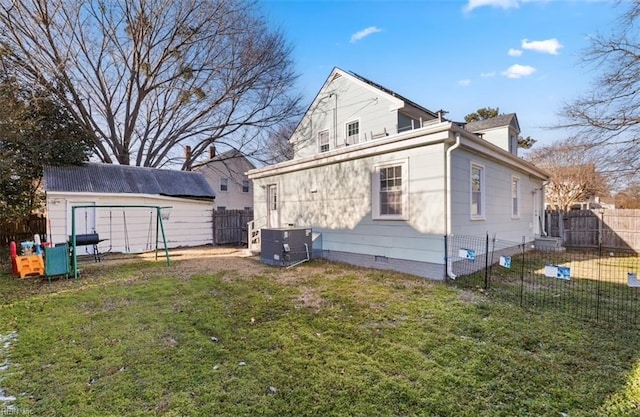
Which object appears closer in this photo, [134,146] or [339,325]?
[339,325]

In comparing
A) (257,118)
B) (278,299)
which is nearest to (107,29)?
(257,118)

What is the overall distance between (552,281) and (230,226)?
13.0 m

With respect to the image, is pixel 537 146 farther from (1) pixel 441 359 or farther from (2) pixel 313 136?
(1) pixel 441 359

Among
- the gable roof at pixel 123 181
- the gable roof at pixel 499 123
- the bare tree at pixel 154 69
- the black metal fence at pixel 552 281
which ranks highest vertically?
the bare tree at pixel 154 69

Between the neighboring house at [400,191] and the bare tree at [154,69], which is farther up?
the bare tree at [154,69]

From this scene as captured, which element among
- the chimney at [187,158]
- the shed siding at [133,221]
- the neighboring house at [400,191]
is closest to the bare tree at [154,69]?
the chimney at [187,158]

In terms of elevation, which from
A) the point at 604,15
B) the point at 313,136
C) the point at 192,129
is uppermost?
the point at 604,15

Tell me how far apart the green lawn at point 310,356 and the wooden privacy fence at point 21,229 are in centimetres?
937

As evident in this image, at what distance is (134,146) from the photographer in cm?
1844

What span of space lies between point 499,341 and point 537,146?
949 inches

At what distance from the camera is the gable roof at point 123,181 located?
11.6 m

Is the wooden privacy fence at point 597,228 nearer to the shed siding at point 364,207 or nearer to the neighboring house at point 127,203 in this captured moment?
the shed siding at point 364,207

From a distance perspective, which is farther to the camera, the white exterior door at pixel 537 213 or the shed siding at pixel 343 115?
the shed siding at pixel 343 115

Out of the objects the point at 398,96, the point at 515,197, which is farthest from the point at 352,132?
the point at 515,197
